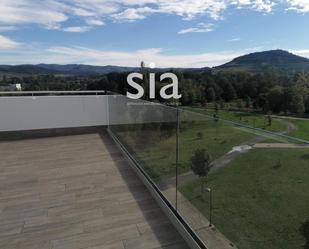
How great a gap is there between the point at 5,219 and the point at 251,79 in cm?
4307

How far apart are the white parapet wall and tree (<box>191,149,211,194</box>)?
174 inches

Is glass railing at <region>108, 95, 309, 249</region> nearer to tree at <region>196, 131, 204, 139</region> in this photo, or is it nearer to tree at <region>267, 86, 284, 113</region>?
tree at <region>196, 131, 204, 139</region>

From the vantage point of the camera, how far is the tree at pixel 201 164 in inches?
88.6

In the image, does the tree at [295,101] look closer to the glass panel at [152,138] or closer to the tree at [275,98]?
the tree at [275,98]

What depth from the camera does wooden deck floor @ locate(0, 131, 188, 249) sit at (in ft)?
7.87

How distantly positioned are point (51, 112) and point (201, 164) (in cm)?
469

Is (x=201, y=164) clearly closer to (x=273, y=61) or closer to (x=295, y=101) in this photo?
(x=295, y=101)

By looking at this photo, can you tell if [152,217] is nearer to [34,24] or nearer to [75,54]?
[34,24]

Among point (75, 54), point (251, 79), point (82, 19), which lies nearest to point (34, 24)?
point (82, 19)

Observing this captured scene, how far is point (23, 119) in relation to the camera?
6016 millimetres

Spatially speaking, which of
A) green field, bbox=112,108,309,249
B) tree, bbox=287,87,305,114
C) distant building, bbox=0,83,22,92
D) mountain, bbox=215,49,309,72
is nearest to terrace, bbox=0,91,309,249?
green field, bbox=112,108,309,249

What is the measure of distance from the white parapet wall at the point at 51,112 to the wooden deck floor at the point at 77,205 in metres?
1.33

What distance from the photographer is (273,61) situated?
5638 cm

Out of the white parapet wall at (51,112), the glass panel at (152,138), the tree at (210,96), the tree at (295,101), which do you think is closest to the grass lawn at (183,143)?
the glass panel at (152,138)
